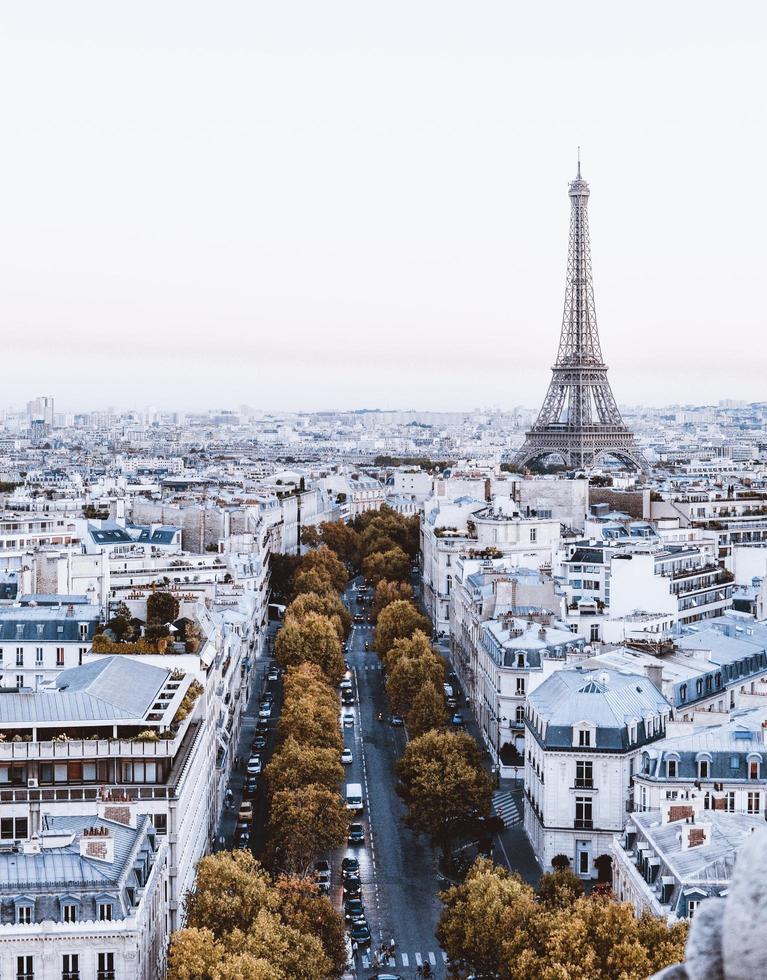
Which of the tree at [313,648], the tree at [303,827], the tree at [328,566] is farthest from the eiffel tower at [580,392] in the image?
the tree at [303,827]

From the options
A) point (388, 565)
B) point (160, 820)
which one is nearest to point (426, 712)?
point (160, 820)

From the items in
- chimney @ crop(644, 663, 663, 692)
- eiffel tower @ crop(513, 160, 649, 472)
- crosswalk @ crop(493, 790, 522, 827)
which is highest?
eiffel tower @ crop(513, 160, 649, 472)

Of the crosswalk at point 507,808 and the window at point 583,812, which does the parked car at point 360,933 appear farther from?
the crosswalk at point 507,808

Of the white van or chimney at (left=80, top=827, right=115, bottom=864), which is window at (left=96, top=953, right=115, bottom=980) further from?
the white van

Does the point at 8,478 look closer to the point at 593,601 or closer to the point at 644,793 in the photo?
the point at 593,601

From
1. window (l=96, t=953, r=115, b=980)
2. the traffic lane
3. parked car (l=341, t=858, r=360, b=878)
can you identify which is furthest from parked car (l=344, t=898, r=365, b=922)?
window (l=96, t=953, r=115, b=980)

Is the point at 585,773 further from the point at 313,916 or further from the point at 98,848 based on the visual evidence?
the point at 98,848

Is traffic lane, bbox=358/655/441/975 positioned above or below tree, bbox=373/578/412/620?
below
